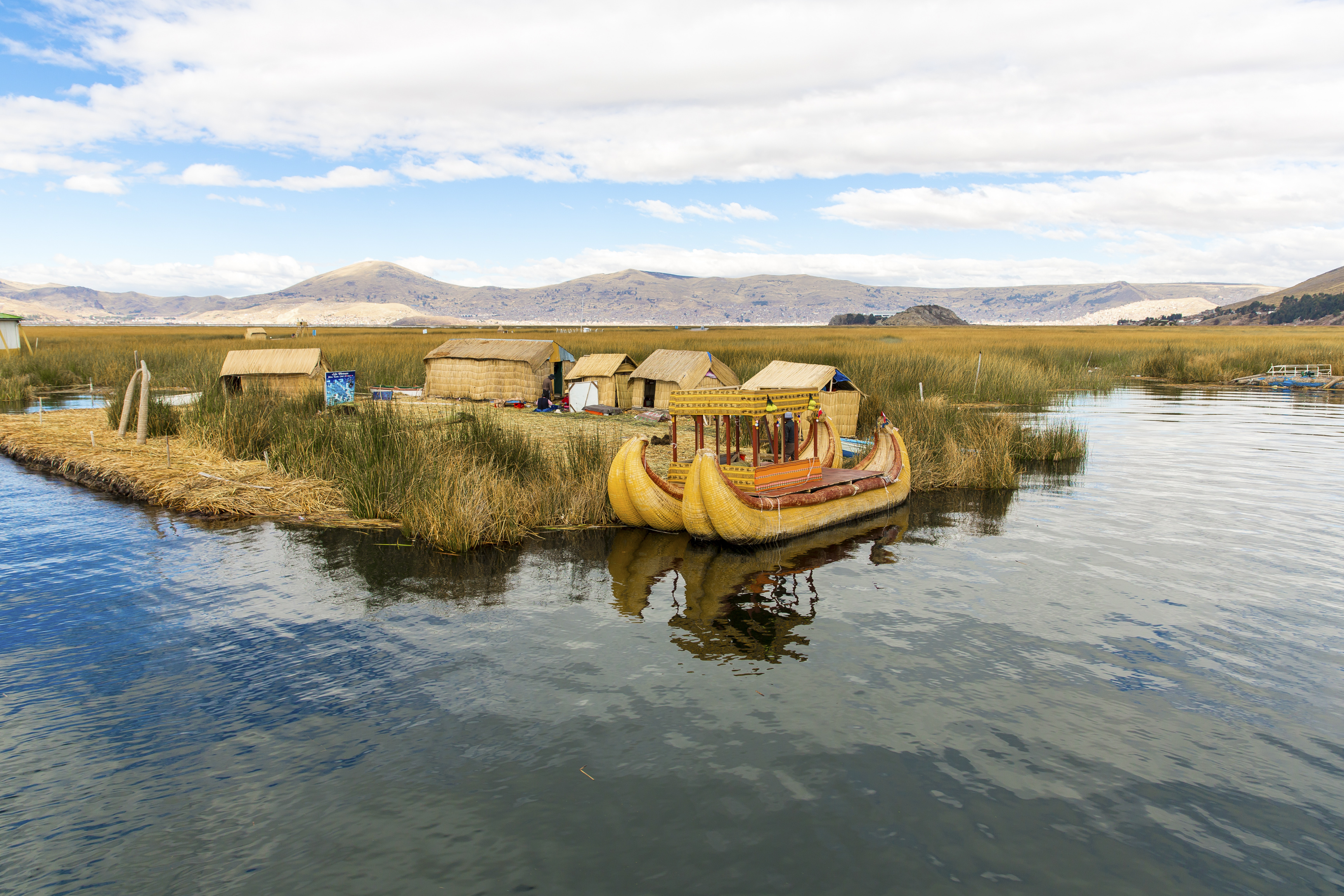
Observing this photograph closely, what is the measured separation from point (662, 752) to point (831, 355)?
26321 millimetres

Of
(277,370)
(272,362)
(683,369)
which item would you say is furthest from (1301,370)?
(272,362)

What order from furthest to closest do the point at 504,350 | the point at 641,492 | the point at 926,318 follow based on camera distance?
the point at 926,318 → the point at 504,350 → the point at 641,492

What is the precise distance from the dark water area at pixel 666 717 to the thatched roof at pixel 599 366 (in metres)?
13.6

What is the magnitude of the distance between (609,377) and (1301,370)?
35277 mm

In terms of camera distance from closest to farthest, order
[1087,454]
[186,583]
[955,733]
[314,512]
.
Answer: [955,733] → [186,583] → [314,512] → [1087,454]

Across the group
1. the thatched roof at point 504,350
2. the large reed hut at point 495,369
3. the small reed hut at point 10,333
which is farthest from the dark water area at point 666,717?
the small reed hut at point 10,333

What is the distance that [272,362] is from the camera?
22578 mm

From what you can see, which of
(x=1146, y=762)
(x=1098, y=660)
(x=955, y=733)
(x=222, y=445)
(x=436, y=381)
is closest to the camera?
(x=1146, y=762)

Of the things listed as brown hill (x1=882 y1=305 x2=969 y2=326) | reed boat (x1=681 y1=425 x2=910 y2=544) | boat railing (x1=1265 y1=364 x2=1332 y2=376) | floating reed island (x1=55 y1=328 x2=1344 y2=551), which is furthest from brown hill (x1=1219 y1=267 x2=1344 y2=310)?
reed boat (x1=681 y1=425 x2=910 y2=544)

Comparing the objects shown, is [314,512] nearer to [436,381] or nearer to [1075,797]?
[1075,797]

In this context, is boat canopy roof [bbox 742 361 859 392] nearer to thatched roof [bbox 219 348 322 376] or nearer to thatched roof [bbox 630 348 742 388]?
thatched roof [bbox 630 348 742 388]

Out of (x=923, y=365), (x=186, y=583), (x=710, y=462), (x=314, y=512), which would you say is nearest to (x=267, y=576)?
(x=186, y=583)

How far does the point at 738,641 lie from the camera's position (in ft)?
26.4

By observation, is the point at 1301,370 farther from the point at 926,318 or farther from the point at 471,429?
the point at 926,318
